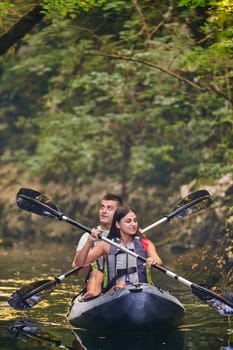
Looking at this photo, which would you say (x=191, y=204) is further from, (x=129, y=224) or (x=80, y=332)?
(x=80, y=332)

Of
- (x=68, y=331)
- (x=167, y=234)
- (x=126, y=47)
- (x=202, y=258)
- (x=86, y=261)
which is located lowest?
(x=167, y=234)

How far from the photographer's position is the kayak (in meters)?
8.78

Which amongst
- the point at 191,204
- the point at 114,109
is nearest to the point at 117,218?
the point at 191,204

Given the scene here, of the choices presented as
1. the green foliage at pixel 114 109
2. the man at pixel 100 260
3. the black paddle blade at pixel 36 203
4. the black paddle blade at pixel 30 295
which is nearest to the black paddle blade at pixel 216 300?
the man at pixel 100 260

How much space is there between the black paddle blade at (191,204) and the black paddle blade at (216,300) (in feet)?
6.18

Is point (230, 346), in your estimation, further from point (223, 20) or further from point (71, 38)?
point (71, 38)

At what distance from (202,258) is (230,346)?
5.97 metres

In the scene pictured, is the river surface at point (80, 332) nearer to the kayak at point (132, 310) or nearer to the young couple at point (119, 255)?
the kayak at point (132, 310)

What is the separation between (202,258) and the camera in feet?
46.4

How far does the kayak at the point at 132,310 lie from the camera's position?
878 cm

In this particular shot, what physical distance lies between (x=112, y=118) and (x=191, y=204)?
856cm

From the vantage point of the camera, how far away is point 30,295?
10.0 meters

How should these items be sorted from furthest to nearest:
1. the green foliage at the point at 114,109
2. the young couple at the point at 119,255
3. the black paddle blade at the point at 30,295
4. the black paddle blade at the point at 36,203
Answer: the green foliage at the point at 114,109 < the black paddle blade at the point at 36,203 < the black paddle blade at the point at 30,295 < the young couple at the point at 119,255

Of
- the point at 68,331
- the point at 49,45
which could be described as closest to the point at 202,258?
the point at 68,331
